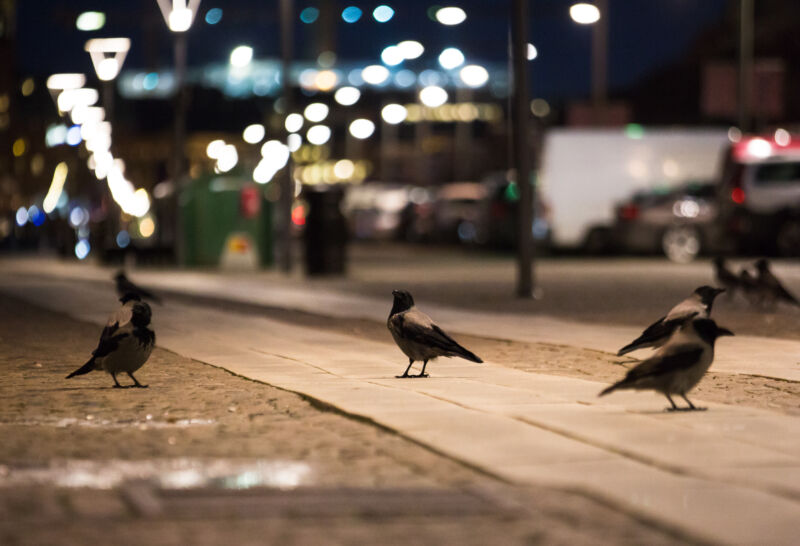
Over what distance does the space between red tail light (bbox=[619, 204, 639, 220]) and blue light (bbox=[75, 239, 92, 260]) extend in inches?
746

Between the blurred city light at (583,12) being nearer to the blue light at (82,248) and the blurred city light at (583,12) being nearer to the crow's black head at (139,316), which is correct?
the crow's black head at (139,316)

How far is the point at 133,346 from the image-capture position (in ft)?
38.0

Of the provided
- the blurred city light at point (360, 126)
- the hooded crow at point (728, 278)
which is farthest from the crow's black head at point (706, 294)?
the blurred city light at point (360, 126)

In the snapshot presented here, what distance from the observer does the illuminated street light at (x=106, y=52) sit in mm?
48344

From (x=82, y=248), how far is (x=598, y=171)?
19.6 metres

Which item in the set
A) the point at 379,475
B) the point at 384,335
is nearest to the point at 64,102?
the point at 384,335

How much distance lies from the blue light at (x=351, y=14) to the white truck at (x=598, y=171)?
8.35m

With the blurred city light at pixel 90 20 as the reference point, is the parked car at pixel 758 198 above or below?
below

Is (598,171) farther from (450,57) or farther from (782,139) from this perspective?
(782,139)

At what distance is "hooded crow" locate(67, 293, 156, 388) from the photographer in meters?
11.5

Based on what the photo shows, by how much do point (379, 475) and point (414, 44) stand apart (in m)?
27.8

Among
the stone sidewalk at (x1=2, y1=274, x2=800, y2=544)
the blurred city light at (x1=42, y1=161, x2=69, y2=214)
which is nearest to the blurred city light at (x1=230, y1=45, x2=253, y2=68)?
the stone sidewalk at (x1=2, y1=274, x2=800, y2=544)

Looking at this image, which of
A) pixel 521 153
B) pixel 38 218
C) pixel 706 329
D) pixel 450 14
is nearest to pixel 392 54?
pixel 450 14

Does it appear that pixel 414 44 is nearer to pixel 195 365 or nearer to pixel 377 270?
pixel 377 270
